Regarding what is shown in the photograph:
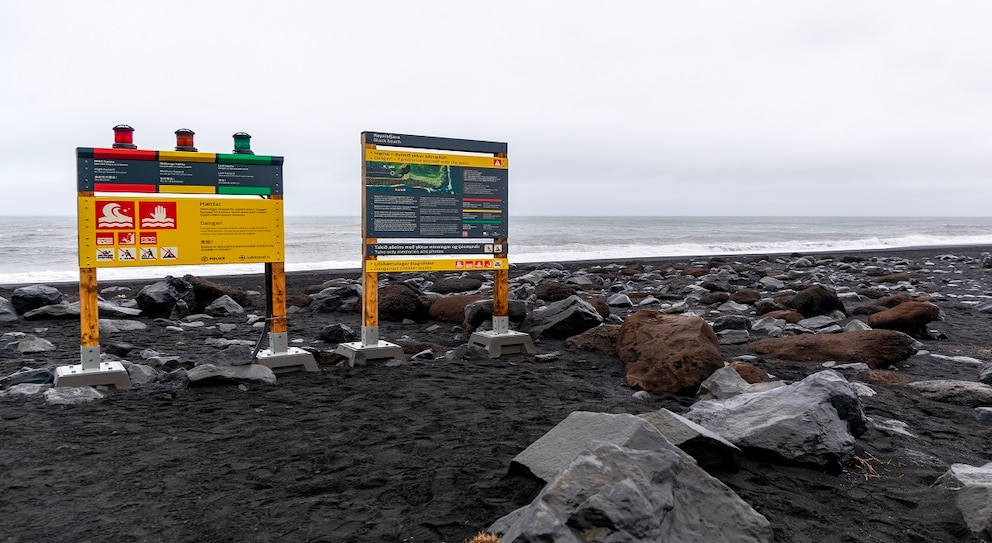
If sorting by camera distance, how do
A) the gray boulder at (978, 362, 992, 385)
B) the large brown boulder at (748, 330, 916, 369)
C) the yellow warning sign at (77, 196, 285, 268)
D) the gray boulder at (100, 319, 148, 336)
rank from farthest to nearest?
the gray boulder at (100, 319, 148, 336), the large brown boulder at (748, 330, 916, 369), the yellow warning sign at (77, 196, 285, 268), the gray boulder at (978, 362, 992, 385)

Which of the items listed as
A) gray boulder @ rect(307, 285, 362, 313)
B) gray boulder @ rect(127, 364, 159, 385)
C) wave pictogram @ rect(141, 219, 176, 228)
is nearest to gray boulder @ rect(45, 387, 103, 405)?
gray boulder @ rect(127, 364, 159, 385)

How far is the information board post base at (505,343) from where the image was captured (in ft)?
29.1

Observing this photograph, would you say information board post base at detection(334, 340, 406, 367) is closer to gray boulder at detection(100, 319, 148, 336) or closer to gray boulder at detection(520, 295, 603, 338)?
gray boulder at detection(520, 295, 603, 338)

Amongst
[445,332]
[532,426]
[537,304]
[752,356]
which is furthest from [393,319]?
[532,426]

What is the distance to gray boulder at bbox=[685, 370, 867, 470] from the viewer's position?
15.0 feet

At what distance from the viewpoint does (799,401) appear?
194 inches

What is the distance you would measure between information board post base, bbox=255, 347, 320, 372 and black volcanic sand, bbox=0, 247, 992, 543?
11.5 inches

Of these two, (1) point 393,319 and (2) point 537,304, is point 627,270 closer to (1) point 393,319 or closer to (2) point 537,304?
(2) point 537,304

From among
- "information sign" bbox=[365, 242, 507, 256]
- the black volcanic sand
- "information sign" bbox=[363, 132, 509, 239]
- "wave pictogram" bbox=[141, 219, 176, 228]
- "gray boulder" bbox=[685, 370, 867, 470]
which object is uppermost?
"information sign" bbox=[363, 132, 509, 239]

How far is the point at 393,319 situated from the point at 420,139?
4.11m

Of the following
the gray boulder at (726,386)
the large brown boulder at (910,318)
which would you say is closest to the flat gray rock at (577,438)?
the gray boulder at (726,386)

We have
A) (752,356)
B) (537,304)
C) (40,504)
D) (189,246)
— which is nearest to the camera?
(40,504)

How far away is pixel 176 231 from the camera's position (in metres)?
7.38

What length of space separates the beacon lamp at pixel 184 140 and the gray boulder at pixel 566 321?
5043mm
